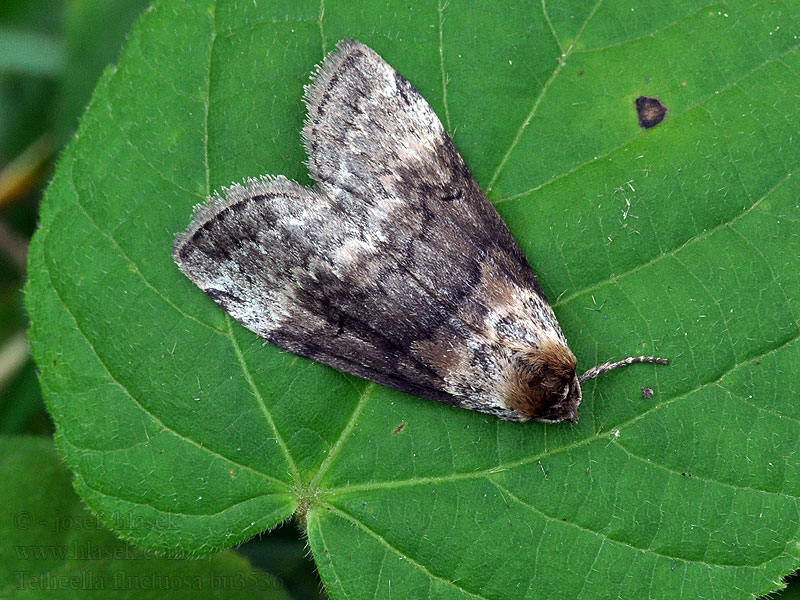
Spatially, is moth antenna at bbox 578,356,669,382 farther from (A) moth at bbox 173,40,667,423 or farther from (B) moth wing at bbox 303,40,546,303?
(B) moth wing at bbox 303,40,546,303

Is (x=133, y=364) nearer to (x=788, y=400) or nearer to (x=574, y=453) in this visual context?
(x=574, y=453)

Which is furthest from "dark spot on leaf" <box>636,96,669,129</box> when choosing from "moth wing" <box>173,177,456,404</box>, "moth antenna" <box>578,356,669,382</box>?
"moth wing" <box>173,177,456,404</box>

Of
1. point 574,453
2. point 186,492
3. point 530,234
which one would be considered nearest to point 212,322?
point 186,492

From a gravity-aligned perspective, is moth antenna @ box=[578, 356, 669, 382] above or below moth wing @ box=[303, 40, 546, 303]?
below

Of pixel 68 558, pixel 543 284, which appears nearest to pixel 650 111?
pixel 543 284

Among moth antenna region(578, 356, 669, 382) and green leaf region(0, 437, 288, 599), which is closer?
moth antenna region(578, 356, 669, 382)

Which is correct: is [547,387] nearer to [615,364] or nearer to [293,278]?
[615,364]

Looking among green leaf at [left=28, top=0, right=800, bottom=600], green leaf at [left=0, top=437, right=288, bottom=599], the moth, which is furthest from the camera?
green leaf at [left=0, top=437, right=288, bottom=599]

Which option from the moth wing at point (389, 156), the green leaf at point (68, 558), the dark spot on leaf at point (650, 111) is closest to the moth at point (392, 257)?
the moth wing at point (389, 156)
